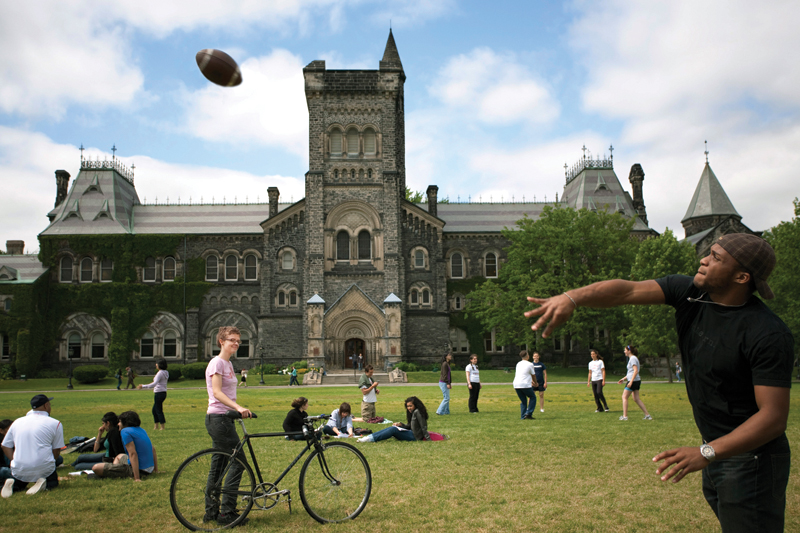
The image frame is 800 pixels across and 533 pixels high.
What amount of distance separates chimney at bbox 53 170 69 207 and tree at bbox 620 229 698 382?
47.8m

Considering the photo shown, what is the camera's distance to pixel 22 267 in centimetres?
4819

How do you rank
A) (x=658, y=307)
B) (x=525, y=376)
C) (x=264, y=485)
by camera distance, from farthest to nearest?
Answer: 1. (x=658, y=307)
2. (x=525, y=376)
3. (x=264, y=485)

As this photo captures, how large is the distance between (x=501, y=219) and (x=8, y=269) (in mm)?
40017

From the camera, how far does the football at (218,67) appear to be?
29.9 ft

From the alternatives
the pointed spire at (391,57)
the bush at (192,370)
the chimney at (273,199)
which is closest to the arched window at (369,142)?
the pointed spire at (391,57)

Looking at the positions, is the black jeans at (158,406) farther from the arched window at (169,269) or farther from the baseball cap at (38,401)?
the arched window at (169,269)

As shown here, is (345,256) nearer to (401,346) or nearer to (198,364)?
(401,346)

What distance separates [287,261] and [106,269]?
14.9m

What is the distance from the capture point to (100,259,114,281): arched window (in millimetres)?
48812

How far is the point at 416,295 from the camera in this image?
4747 centimetres

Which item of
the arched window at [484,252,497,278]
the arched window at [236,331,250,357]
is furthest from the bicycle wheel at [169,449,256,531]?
the arched window at [484,252,497,278]

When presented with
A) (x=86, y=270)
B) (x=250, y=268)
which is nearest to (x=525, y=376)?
(x=250, y=268)

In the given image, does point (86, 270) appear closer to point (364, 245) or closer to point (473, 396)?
point (364, 245)

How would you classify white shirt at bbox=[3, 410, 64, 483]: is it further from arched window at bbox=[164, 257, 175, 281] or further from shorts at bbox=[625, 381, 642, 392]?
arched window at bbox=[164, 257, 175, 281]
